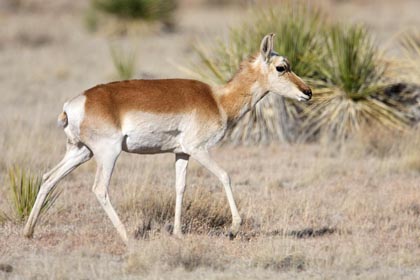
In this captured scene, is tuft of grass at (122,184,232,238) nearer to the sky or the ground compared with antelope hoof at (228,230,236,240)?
nearer to the ground

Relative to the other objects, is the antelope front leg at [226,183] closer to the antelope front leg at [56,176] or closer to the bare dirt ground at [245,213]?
the bare dirt ground at [245,213]

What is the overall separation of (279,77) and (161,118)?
4.58 ft

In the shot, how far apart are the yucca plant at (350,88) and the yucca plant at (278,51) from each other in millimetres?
277

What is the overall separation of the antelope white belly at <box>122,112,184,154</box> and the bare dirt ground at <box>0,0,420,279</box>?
0.85 meters

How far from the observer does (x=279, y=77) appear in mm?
9008

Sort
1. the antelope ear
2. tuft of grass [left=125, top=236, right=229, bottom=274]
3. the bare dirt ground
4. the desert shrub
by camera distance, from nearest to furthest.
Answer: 1. tuft of grass [left=125, top=236, right=229, bottom=274]
2. the bare dirt ground
3. the antelope ear
4. the desert shrub

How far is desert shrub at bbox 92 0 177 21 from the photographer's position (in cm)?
2791

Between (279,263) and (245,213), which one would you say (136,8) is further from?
(279,263)

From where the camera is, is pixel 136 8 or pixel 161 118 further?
pixel 136 8

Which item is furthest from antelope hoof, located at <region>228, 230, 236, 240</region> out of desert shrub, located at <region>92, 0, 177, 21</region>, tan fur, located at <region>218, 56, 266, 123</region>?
desert shrub, located at <region>92, 0, 177, 21</region>

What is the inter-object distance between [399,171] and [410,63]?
2.74 meters

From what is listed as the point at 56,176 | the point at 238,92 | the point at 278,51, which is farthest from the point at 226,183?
the point at 278,51

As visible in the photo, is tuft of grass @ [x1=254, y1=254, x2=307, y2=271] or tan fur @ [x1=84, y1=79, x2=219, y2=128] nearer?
tuft of grass @ [x1=254, y1=254, x2=307, y2=271]

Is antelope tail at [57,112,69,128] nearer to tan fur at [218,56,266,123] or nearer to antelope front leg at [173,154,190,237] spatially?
antelope front leg at [173,154,190,237]
